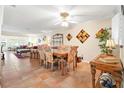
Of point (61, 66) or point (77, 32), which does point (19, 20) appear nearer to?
point (77, 32)

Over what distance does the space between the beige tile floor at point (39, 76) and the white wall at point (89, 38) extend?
0.70 ft

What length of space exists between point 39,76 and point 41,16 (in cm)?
108

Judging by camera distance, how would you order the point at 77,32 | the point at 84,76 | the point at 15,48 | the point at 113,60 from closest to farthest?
the point at 113,60, the point at 15,48, the point at 77,32, the point at 84,76

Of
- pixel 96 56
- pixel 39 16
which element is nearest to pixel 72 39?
pixel 96 56

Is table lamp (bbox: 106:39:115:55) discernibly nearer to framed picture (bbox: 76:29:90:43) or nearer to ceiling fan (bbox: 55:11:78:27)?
framed picture (bbox: 76:29:90:43)

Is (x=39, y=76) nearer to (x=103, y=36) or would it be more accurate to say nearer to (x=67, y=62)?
(x=67, y=62)

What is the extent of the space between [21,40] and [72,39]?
0.64 metres

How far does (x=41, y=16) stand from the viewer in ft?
4.93

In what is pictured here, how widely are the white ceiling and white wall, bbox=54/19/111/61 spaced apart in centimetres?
6

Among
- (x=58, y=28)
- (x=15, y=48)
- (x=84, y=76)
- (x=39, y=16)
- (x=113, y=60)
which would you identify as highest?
(x=39, y=16)

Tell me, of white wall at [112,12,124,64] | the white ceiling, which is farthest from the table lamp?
the white ceiling

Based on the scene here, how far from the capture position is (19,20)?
1.42 meters

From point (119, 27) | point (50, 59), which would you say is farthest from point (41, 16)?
point (50, 59)

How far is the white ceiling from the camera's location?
129 cm
